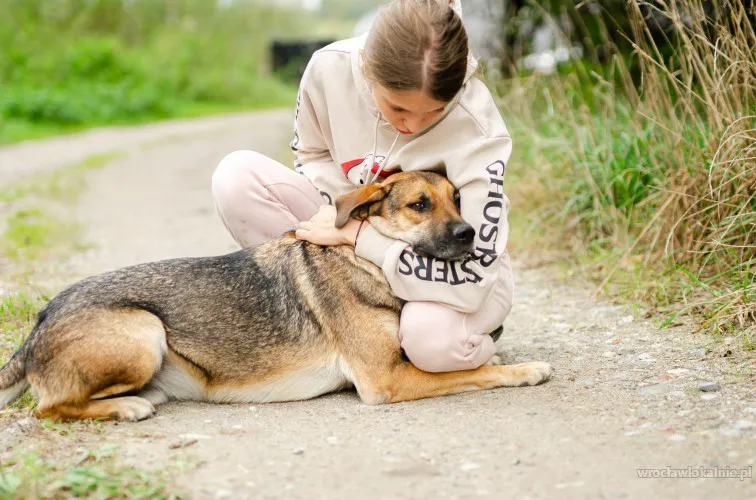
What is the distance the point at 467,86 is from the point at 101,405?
225 cm

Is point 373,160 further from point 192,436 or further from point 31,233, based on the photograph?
point 31,233

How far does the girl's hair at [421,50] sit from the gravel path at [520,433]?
4.69ft

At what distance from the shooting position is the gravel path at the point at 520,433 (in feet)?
9.02

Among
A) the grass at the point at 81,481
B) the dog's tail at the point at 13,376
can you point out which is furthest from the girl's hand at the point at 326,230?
the grass at the point at 81,481

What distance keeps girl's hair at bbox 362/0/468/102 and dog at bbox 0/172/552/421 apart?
532 mm

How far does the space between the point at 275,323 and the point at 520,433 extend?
4.21 ft

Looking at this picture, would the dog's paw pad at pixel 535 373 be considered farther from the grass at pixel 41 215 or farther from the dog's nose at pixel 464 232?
the grass at pixel 41 215

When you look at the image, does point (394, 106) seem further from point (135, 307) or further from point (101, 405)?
point (101, 405)

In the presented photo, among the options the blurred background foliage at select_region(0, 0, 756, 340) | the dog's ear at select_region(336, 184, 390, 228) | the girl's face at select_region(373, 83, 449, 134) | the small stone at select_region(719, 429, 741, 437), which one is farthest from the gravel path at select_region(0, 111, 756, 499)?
the girl's face at select_region(373, 83, 449, 134)

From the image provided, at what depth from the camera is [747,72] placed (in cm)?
445

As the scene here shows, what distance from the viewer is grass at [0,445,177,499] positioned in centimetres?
267

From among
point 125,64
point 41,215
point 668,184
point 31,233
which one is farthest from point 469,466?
point 125,64

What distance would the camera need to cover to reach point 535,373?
380cm

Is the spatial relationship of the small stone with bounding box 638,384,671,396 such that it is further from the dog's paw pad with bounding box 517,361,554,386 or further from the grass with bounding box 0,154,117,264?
the grass with bounding box 0,154,117,264
